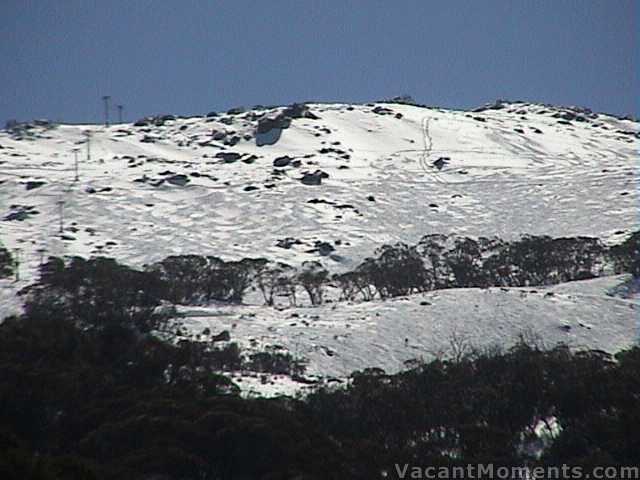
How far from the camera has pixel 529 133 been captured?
185 m

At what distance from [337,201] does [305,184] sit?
→ 32.3ft

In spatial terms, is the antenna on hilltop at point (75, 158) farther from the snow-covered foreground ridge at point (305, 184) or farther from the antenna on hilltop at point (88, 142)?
the antenna on hilltop at point (88, 142)

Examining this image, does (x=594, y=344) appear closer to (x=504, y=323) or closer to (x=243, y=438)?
(x=504, y=323)

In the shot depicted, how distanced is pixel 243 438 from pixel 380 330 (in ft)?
103

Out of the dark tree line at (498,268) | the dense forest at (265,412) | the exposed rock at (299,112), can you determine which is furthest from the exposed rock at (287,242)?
the exposed rock at (299,112)

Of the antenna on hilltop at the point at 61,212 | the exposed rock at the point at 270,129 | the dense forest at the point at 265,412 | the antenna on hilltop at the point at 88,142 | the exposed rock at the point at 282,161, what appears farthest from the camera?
the exposed rock at the point at 270,129

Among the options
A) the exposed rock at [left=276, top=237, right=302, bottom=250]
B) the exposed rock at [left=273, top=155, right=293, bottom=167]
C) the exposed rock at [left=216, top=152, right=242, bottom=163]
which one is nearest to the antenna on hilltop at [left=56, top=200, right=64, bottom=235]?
the exposed rock at [left=276, top=237, right=302, bottom=250]

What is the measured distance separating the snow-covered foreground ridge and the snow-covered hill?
1.25 ft

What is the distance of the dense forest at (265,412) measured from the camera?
3916 centimetres

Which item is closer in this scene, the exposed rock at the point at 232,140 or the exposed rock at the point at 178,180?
the exposed rock at the point at 178,180

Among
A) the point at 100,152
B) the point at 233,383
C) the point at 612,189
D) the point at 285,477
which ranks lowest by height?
the point at 285,477

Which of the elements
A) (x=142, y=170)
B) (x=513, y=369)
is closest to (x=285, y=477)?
(x=513, y=369)

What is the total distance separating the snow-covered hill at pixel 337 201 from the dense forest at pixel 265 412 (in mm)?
9189

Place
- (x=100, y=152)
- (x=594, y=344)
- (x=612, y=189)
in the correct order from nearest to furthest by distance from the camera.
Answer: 1. (x=594, y=344)
2. (x=612, y=189)
3. (x=100, y=152)
